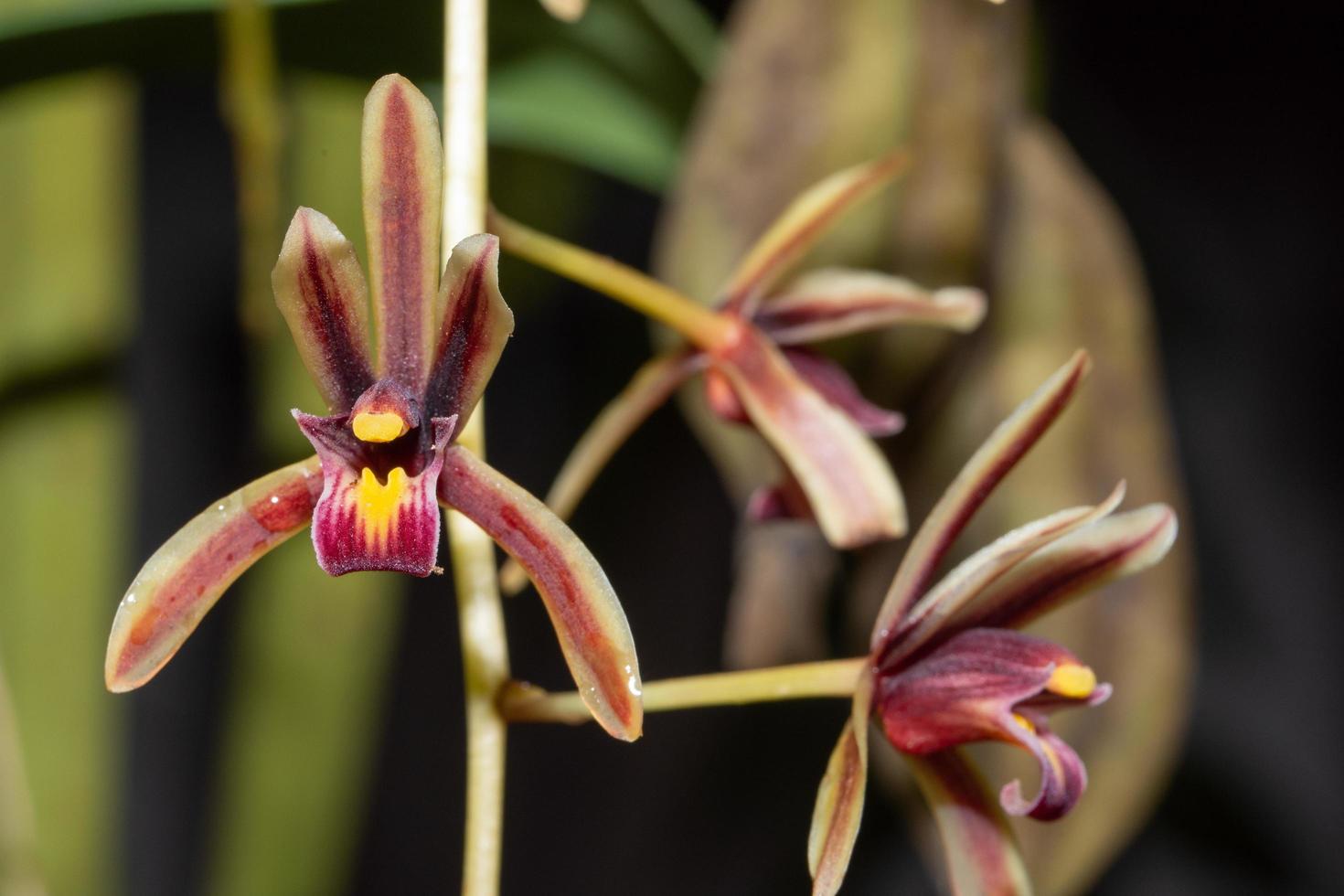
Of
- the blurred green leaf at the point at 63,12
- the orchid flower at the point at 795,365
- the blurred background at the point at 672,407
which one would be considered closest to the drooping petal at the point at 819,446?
the orchid flower at the point at 795,365

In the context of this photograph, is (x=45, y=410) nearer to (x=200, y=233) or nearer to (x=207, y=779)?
(x=200, y=233)

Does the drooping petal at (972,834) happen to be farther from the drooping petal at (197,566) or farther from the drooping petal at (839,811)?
the drooping petal at (197,566)

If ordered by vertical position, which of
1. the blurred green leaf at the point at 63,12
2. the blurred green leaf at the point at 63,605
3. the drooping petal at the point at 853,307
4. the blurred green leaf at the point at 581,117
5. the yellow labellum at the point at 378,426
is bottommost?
the blurred green leaf at the point at 63,605

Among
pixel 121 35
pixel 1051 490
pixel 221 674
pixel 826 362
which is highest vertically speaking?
pixel 121 35

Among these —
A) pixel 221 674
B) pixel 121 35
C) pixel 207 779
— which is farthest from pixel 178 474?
pixel 121 35

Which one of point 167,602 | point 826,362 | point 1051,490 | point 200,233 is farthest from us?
point 200,233

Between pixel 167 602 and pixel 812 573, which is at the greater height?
pixel 167 602

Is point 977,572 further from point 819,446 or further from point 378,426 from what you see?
point 378,426

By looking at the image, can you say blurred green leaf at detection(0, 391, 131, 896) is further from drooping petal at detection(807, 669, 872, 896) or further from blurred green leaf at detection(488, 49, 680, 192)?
drooping petal at detection(807, 669, 872, 896)
